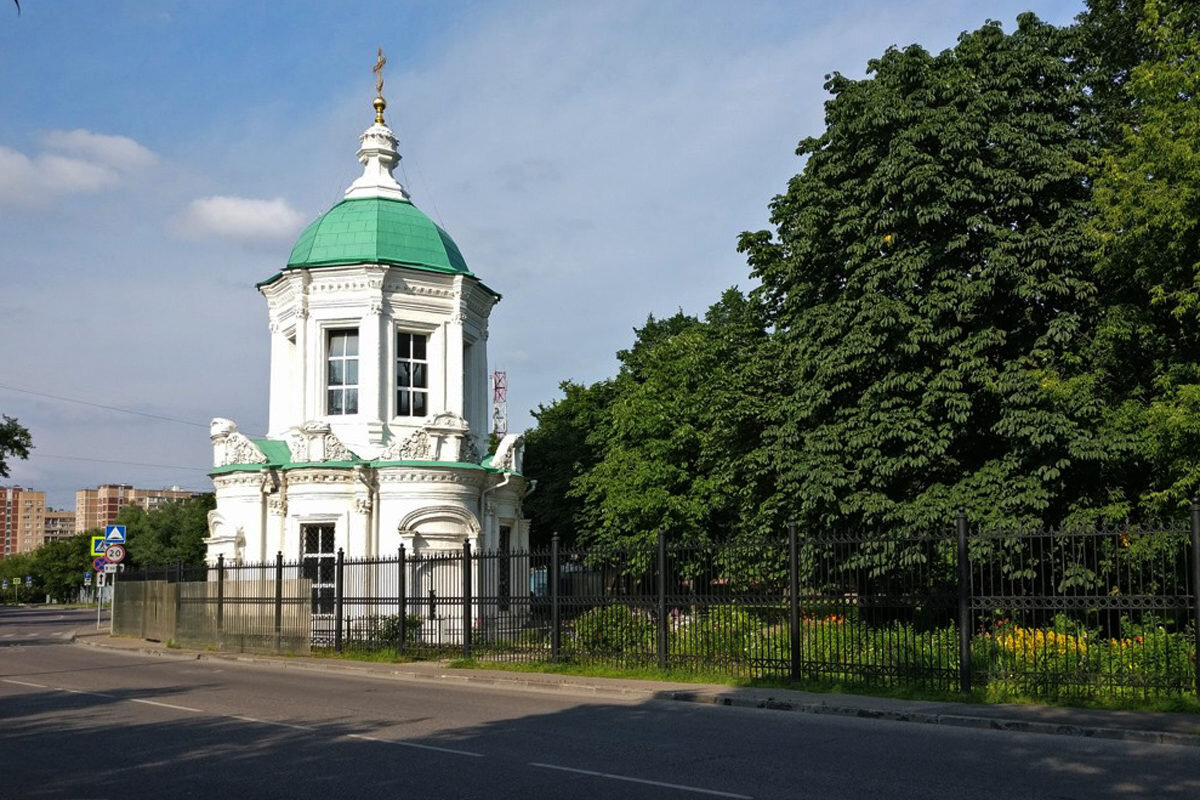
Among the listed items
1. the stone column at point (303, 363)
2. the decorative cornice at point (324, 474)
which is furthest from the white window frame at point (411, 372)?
the decorative cornice at point (324, 474)


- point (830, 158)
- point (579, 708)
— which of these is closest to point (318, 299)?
point (830, 158)

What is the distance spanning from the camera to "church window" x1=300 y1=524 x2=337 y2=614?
2830 centimetres

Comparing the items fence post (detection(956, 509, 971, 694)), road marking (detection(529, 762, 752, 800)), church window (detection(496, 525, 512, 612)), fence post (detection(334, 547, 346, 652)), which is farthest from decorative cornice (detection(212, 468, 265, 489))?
road marking (detection(529, 762, 752, 800))

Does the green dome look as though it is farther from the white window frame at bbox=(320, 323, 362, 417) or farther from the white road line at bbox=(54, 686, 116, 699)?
the white road line at bbox=(54, 686, 116, 699)

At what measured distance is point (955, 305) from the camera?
71.8 feet

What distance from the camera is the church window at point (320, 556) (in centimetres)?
2830

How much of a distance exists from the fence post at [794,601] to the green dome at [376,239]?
16.6 metres

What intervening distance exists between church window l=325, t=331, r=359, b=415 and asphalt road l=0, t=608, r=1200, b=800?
14514mm

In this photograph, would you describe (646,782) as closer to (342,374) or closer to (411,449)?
(411,449)

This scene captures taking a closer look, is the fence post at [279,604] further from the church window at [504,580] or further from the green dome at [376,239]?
the green dome at [376,239]

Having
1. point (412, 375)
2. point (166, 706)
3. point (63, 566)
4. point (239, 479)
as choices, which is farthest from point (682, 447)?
point (63, 566)

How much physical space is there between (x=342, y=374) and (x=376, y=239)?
377 centimetres

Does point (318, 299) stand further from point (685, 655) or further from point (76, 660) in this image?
point (685, 655)

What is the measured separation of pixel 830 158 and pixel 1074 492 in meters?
8.68
